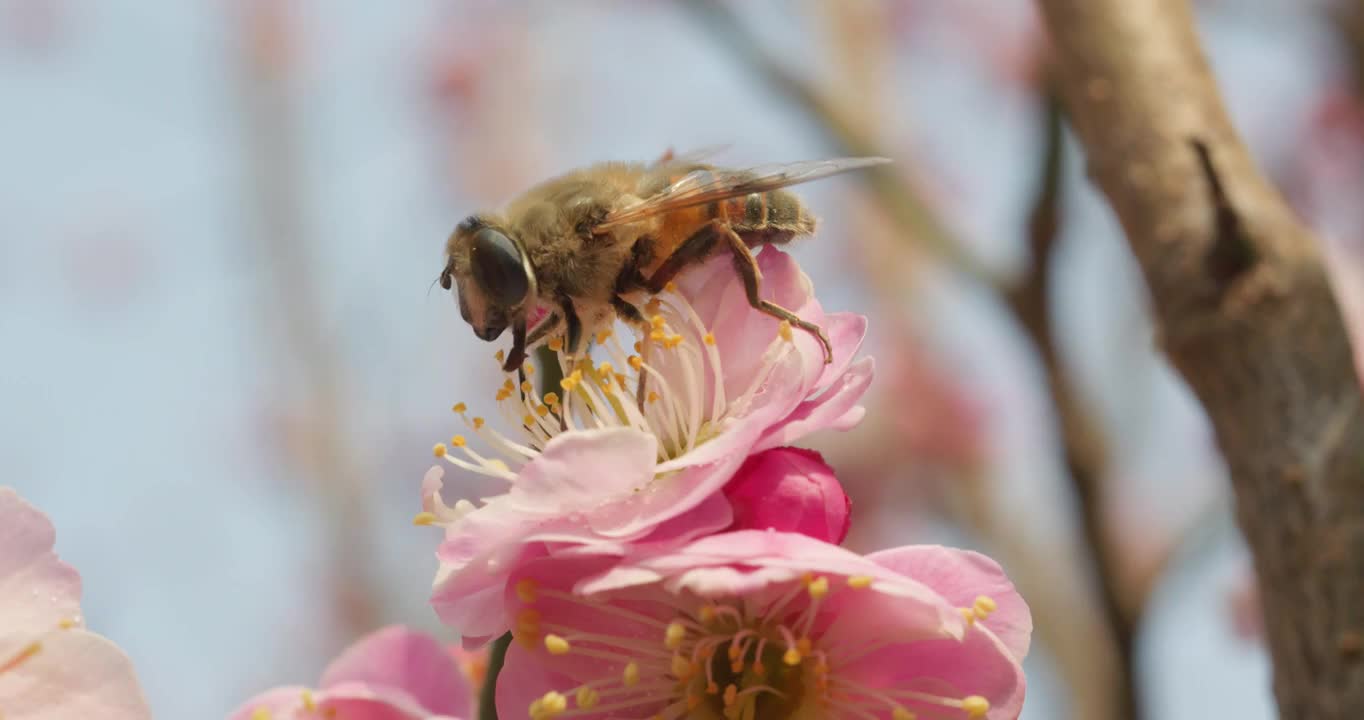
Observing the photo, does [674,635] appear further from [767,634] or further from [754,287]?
[754,287]

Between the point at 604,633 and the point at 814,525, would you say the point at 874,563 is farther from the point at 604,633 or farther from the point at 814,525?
the point at 604,633

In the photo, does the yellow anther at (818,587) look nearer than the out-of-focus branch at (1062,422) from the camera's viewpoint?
Yes

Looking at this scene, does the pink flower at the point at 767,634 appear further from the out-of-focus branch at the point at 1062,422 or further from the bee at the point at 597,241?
the out-of-focus branch at the point at 1062,422

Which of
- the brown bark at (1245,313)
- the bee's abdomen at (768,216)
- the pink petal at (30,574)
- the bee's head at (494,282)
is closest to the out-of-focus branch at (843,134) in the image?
the brown bark at (1245,313)

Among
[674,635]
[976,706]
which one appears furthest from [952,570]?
[674,635]

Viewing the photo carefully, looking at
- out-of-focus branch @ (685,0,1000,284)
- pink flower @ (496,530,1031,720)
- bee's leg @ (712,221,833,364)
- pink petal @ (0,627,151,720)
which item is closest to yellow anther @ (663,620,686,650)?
pink flower @ (496,530,1031,720)

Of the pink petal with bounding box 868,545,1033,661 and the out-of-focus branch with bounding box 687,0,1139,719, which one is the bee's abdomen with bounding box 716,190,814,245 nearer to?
the pink petal with bounding box 868,545,1033,661
